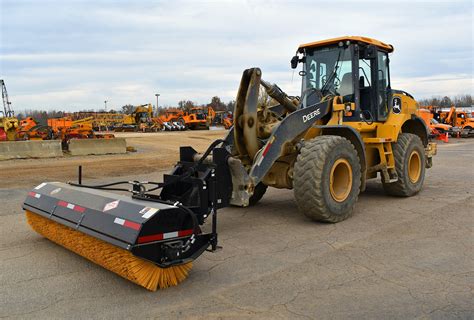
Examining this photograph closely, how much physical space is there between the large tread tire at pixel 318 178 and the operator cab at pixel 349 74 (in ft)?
4.45

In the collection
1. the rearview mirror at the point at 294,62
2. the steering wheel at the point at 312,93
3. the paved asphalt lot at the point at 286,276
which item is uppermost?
the rearview mirror at the point at 294,62

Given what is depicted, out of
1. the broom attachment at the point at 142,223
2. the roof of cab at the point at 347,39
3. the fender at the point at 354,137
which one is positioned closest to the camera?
the broom attachment at the point at 142,223

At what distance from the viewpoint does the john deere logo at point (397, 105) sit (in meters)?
8.66

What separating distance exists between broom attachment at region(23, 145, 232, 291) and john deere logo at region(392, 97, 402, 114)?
4663mm

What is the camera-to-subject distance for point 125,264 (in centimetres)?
414

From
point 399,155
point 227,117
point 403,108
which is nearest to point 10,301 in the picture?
point 399,155

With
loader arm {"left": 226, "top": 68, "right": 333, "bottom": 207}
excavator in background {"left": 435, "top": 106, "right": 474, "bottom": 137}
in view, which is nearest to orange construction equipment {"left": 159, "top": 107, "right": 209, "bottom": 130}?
excavator in background {"left": 435, "top": 106, "right": 474, "bottom": 137}

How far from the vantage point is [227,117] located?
1991 inches

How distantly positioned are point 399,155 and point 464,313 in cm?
496

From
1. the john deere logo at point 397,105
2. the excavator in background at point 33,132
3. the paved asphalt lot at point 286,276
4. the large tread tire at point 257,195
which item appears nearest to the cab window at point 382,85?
the john deere logo at point 397,105

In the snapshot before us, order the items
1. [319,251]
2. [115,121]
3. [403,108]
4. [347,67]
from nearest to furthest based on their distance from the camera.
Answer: [319,251]
[347,67]
[403,108]
[115,121]

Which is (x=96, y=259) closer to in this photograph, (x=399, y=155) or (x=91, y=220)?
(x=91, y=220)

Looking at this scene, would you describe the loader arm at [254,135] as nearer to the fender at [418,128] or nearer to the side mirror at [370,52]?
the side mirror at [370,52]

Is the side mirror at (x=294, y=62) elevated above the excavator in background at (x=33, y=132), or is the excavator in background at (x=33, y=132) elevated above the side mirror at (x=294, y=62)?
the side mirror at (x=294, y=62)
